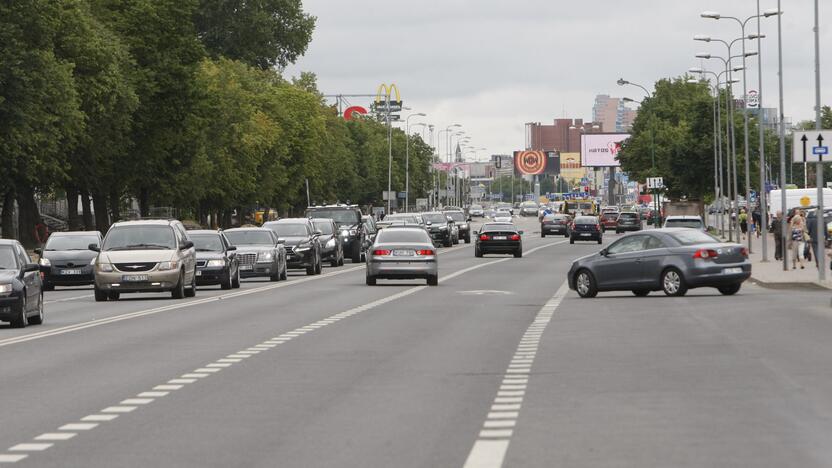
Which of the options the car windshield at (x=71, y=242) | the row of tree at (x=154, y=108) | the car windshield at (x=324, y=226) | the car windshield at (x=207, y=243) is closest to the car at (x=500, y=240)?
the car windshield at (x=324, y=226)

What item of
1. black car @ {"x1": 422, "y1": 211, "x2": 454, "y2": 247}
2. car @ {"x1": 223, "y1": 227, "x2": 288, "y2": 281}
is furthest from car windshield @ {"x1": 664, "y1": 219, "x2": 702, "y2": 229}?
car @ {"x1": 223, "y1": 227, "x2": 288, "y2": 281}

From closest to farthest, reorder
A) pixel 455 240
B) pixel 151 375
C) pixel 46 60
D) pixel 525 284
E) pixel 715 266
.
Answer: pixel 151 375
pixel 715 266
pixel 525 284
pixel 46 60
pixel 455 240

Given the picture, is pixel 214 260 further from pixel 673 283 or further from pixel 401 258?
pixel 673 283

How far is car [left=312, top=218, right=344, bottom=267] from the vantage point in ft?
191

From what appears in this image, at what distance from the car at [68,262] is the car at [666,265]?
1479cm

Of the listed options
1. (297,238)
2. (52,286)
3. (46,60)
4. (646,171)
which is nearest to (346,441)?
(52,286)

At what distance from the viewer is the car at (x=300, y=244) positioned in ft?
168

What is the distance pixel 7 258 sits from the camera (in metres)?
26.5

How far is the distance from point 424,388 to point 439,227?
73683 millimetres

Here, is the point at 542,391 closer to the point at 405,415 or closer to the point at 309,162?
the point at 405,415

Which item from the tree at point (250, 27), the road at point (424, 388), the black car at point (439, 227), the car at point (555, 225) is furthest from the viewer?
the car at point (555, 225)

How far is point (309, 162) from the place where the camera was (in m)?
106

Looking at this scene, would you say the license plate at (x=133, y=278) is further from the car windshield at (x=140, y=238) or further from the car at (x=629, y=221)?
the car at (x=629, y=221)

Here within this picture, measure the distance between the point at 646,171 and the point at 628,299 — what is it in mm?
98856
